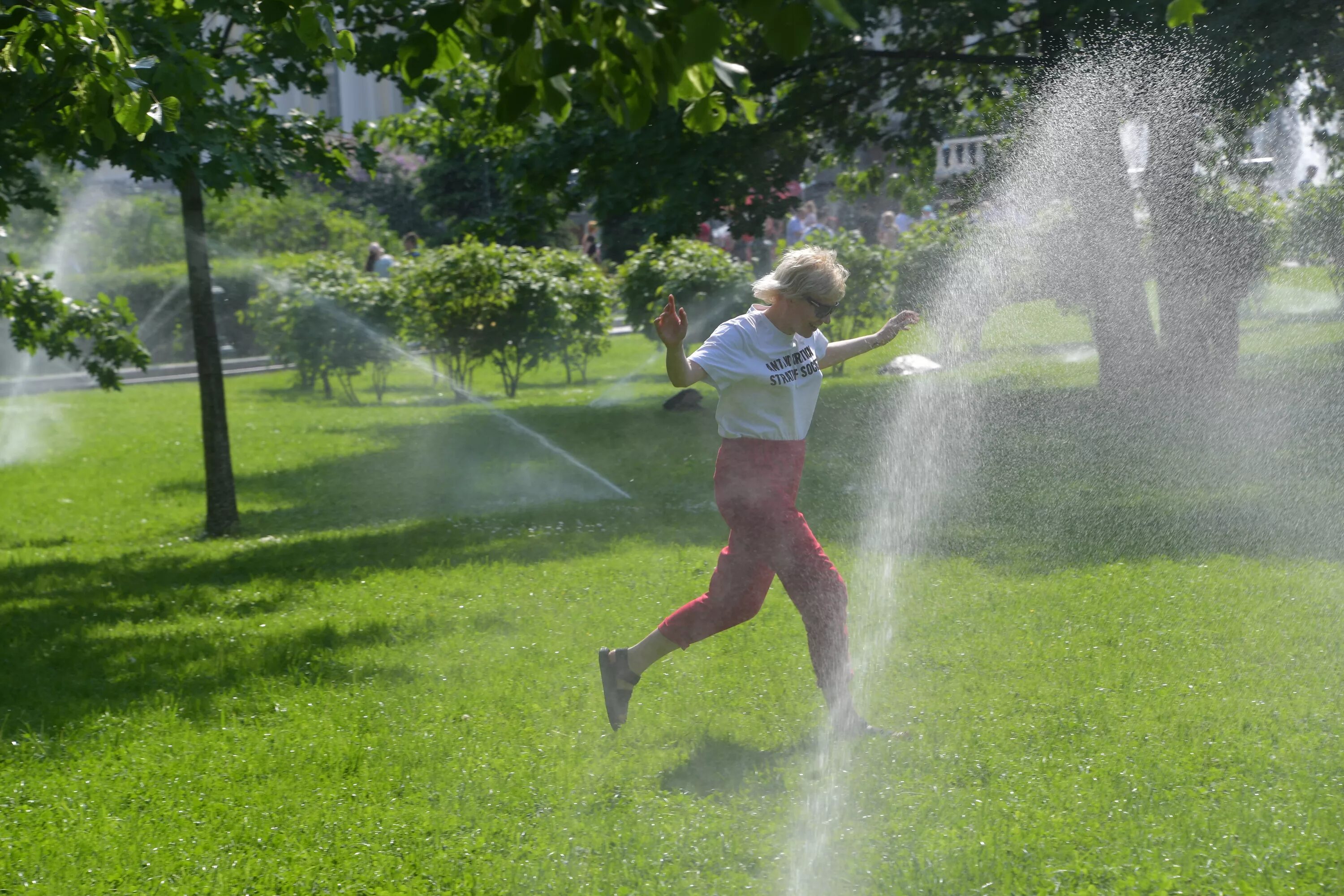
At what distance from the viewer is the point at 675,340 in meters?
4.07

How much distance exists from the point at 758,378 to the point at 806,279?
362 millimetres

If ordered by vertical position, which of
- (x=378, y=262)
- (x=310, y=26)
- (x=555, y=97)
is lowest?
(x=555, y=97)

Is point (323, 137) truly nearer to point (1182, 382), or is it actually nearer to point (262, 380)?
point (1182, 382)

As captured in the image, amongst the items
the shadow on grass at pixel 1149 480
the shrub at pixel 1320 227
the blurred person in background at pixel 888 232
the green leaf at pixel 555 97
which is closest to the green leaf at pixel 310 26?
the green leaf at pixel 555 97

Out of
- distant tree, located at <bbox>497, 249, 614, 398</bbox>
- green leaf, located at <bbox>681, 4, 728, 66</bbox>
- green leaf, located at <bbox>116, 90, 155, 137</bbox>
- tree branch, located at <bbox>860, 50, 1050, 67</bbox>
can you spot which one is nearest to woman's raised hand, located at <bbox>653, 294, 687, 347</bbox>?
green leaf, located at <bbox>681, 4, 728, 66</bbox>

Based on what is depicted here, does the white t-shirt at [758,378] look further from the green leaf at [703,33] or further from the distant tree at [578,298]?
the distant tree at [578,298]

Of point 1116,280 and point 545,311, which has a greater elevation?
point 545,311

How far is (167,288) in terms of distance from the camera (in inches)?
984

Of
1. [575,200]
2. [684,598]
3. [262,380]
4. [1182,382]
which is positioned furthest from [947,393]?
[262,380]

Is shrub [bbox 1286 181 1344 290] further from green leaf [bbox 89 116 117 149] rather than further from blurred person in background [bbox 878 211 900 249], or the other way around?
green leaf [bbox 89 116 117 149]

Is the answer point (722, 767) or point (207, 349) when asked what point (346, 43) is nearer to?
point (722, 767)

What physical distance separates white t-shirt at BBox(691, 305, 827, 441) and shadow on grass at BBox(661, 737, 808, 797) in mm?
1061

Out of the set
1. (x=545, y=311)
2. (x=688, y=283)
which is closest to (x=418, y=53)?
(x=688, y=283)

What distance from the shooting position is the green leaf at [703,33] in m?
2.52
